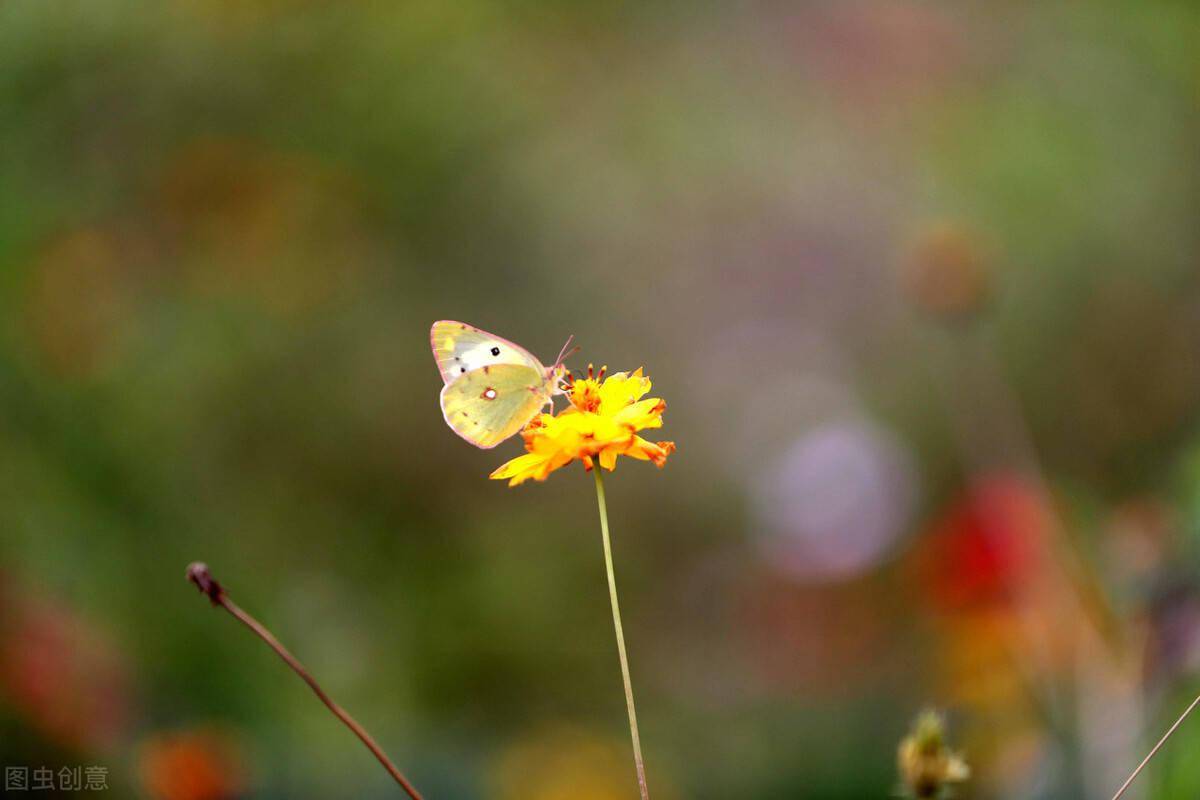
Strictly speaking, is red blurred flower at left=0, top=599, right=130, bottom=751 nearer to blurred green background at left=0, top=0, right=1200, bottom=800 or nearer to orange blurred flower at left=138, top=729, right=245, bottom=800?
blurred green background at left=0, top=0, right=1200, bottom=800

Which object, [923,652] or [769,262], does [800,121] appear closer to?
[769,262]

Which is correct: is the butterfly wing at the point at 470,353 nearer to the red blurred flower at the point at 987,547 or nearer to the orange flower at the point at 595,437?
the orange flower at the point at 595,437

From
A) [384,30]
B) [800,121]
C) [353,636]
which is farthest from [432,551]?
[800,121]

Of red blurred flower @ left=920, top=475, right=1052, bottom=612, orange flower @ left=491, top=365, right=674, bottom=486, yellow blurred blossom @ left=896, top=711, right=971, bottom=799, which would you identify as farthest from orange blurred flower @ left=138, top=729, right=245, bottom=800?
red blurred flower @ left=920, top=475, right=1052, bottom=612

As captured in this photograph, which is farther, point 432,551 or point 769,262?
point 769,262

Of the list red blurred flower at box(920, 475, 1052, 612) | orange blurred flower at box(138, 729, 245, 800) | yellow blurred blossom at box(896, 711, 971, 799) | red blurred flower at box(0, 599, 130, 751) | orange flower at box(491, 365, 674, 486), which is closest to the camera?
yellow blurred blossom at box(896, 711, 971, 799)
